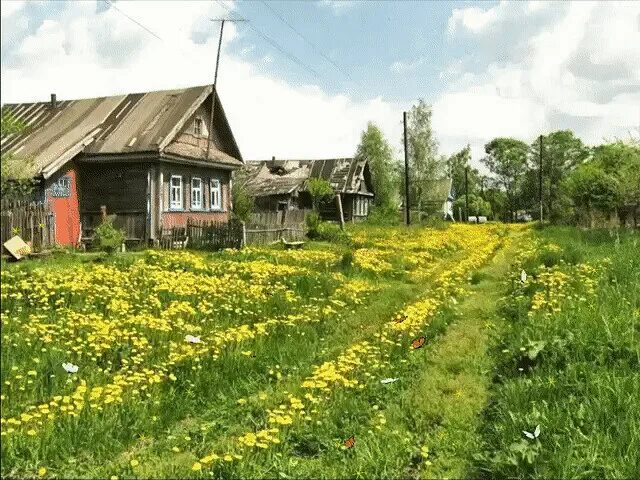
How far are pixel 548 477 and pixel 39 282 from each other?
709 cm

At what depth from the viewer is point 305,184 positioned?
52.8 meters

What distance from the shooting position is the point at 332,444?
5719 millimetres

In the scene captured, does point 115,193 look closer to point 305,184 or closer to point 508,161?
point 305,184

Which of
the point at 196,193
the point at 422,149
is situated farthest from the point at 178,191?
the point at 422,149

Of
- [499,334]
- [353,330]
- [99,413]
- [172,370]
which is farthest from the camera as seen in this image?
[353,330]

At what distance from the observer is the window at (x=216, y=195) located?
29169 mm

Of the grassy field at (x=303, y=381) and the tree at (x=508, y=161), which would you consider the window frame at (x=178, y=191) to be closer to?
the grassy field at (x=303, y=381)

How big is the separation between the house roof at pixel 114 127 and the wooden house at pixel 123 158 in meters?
0.04

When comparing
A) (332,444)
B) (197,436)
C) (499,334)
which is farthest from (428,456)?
(499,334)

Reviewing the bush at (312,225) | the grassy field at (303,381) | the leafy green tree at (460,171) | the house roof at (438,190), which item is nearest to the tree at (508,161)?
the leafy green tree at (460,171)

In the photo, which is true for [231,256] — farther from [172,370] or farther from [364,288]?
[172,370]

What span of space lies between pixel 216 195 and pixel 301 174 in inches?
1084

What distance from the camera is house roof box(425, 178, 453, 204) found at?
74181mm

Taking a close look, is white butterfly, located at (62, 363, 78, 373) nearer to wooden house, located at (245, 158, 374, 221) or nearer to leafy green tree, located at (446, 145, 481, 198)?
wooden house, located at (245, 158, 374, 221)
